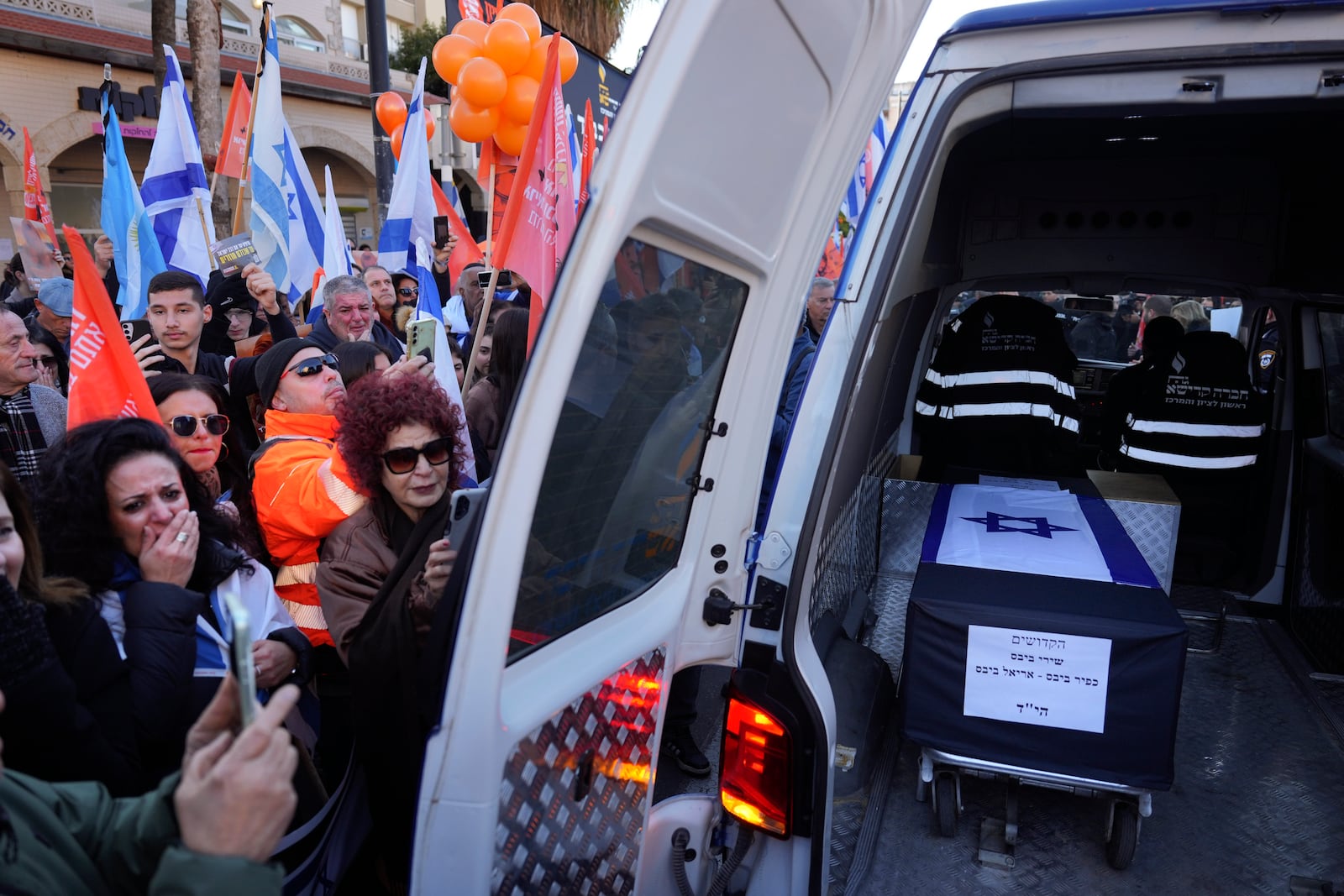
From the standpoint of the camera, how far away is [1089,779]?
233 cm

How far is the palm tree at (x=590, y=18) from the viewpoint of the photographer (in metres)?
16.4

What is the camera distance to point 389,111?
34.7 ft

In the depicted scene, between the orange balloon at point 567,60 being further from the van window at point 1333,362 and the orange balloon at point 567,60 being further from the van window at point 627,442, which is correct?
the van window at point 627,442

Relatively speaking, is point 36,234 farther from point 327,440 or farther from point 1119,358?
point 1119,358

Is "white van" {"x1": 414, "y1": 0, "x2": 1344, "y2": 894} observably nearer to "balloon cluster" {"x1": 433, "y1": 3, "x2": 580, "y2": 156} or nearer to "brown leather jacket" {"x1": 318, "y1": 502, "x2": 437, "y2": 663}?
"brown leather jacket" {"x1": 318, "y1": 502, "x2": 437, "y2": 663}

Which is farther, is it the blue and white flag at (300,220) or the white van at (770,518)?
the blue and white flag at (300,220)

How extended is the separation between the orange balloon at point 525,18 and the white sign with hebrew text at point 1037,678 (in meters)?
7.34

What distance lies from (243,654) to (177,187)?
5.81 m

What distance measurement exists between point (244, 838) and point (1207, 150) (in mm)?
4226

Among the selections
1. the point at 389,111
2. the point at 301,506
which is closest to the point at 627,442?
the point at 301,506

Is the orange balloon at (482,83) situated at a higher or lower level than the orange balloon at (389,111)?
lower

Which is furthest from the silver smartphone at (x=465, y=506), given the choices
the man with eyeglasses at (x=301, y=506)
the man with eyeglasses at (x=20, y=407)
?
the man with eyeglasses at (x=20, y=407)

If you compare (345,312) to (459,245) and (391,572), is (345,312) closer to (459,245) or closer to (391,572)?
(459,245)

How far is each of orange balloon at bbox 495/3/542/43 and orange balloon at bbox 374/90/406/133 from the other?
2145mm
